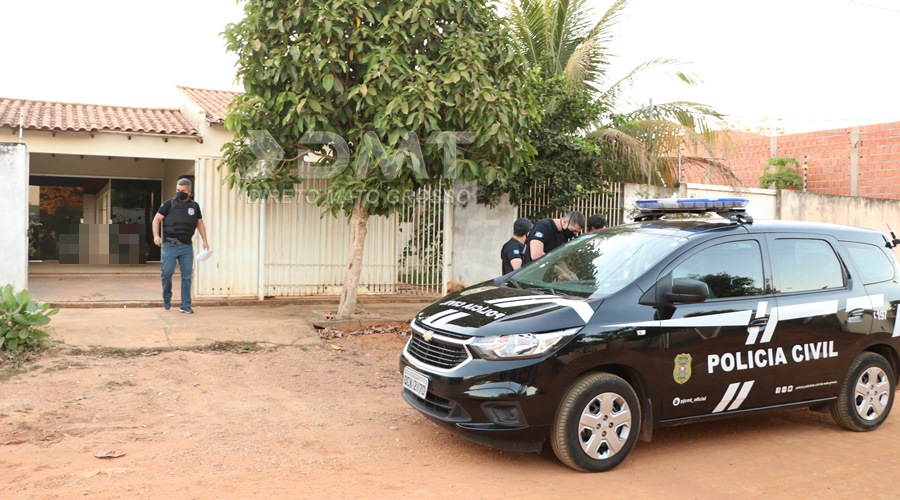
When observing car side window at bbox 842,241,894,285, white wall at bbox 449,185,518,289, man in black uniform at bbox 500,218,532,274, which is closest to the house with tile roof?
white wall at bbox 449,185,518,289

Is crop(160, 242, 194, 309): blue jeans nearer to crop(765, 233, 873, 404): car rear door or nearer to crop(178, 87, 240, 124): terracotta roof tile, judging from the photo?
crop(178, 87, 240, 124): terracotta roof tile

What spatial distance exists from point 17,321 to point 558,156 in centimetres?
786

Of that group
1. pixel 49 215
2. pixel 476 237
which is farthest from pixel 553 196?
pixel 49 215

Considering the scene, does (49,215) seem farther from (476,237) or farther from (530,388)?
(530,388)

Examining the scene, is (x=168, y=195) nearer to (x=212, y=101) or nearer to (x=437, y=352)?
(x=212, y=101)

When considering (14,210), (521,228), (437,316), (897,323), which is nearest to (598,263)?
(437,316)

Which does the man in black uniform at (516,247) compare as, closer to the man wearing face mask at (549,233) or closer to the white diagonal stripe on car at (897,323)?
the man wearing face mask at (549,233)

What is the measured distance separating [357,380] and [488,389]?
284 cm

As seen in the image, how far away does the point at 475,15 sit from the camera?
8.63 m

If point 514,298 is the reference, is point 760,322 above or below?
below

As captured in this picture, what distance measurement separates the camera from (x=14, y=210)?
29.9 feet

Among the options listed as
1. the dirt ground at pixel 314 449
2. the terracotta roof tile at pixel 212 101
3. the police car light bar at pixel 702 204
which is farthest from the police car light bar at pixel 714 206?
the terracotta roof tile at pixel 212 101

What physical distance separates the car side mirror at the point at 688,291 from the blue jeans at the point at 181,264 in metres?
6.33

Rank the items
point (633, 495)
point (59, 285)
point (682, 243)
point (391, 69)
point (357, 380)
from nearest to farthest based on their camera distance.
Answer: point (633, 495) → point (682, 243) → point (357, 380) → point (391, 69) → point (59, 285)
